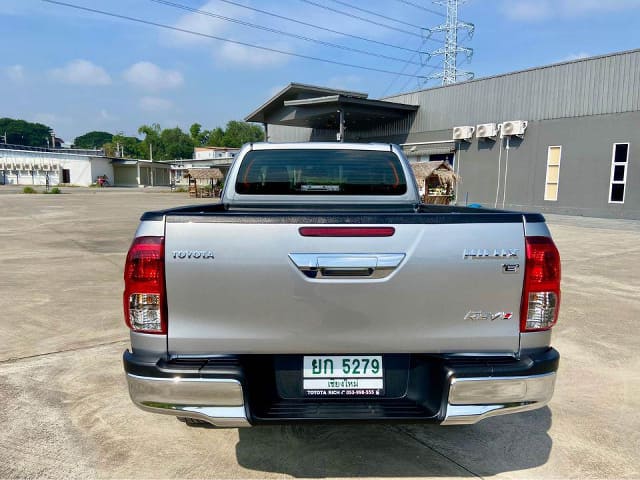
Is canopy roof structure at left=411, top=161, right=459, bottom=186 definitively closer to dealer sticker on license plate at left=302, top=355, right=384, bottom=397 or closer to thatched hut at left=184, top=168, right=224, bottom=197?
dealer sticker on license plate at left=302, top=355, right=384, bottom=397

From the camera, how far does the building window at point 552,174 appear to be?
21.5 m

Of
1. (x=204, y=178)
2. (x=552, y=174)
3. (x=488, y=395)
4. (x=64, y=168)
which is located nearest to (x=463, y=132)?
(x=552, y=174)

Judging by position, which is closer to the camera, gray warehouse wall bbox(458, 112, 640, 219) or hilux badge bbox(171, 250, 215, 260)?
hilux badge bbox(171, 250, 215, 260)

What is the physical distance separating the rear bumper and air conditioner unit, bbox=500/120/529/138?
74.6ft

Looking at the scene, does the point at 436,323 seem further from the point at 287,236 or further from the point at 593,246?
the point at 593,246

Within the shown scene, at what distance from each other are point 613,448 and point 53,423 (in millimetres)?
3764

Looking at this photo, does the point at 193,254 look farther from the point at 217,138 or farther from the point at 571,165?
the point at 217,138

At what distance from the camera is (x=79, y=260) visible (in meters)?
9.31

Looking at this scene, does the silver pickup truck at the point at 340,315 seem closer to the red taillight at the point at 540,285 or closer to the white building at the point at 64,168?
the red taillight at the point at 540,285

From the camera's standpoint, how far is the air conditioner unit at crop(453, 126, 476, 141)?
81.3ft

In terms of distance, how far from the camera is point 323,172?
401cm

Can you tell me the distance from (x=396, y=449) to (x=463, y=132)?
24.5 meters

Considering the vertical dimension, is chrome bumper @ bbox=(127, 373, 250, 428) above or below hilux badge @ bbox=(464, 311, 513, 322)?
below

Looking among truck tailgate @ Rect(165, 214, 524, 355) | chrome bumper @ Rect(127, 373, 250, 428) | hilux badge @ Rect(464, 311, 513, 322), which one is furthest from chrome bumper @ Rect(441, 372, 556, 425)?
chrome bumper @ Rect(127, 373, 250, 428)
